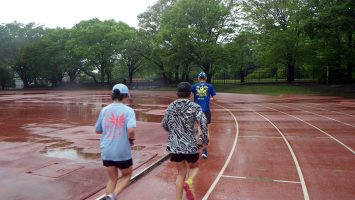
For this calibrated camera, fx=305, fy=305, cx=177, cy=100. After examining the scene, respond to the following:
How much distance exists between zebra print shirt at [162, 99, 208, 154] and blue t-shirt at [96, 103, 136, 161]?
1.99 ft

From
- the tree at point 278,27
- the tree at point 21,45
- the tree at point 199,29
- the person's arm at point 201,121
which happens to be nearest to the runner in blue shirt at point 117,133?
the person's arm at point 201,121

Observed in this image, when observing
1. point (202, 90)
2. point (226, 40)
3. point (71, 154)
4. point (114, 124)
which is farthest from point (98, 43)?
point (114, 124)

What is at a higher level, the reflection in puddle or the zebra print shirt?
the zebra print shirt

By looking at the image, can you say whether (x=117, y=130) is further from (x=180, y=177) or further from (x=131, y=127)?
(x=180, y=177)

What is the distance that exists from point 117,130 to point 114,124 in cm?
9

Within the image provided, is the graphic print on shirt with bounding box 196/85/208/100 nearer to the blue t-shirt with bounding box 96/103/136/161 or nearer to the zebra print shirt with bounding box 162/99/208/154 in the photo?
the zebra print shirt with bounding box 162/99/208/154

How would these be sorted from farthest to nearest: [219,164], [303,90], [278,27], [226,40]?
[226,40], [278,27], [303,90], [219,164]

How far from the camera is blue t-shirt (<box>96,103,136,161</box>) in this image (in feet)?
13.0

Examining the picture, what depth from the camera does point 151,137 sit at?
10.3m

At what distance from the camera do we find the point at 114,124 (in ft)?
A: 13.0

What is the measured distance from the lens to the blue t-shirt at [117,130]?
3951 millimetres

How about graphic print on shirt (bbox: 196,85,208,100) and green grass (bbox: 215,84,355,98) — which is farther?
green grass (bbox: 215,84,355,98)

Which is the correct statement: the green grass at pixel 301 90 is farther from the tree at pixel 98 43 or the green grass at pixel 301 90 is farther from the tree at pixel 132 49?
the tree at pixel 98 43

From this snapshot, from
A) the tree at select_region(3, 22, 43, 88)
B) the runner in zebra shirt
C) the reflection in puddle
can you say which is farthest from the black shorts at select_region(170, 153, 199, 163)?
the tree at select_region(3, 22, 43, 88)
